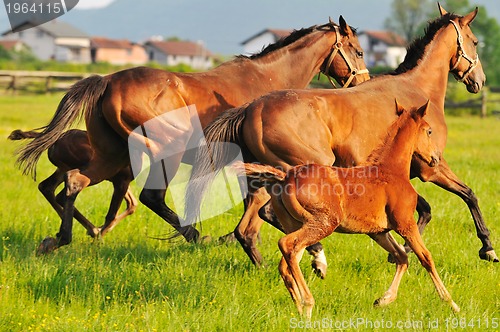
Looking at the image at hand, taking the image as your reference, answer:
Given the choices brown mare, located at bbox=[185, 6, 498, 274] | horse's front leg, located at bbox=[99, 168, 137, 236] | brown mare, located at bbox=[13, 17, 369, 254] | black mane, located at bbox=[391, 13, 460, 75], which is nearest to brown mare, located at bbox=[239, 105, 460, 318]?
brown mare, located at bbox=[185, 6, 498, 274]

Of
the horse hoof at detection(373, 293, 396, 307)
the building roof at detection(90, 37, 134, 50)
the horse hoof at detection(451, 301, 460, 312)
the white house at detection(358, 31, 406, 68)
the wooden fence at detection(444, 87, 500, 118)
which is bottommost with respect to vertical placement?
the building roof at detection(90, 37, 134, 50)

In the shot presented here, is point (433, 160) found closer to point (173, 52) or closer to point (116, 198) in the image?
point (116, 198)

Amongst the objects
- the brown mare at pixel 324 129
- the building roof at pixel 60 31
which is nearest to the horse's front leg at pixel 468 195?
the brown mare at pixel 324 129

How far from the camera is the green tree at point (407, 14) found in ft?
292

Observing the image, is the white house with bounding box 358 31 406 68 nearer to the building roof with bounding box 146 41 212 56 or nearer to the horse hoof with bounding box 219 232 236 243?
the building roof with bounding box 146 41 212 56

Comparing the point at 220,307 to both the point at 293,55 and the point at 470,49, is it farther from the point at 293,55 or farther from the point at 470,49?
the point at 470,49

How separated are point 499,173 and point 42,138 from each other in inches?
305

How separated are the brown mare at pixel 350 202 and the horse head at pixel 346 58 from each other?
7.96 feet

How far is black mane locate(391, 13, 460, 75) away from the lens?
7.46m

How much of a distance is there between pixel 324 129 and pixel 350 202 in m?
1.22

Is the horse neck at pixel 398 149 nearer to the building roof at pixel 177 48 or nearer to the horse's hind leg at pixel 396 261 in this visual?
the horse's hind leg at pixel 396 261

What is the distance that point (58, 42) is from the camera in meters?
116

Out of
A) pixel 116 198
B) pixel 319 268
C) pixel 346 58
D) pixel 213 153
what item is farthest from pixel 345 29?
pixel 116 198

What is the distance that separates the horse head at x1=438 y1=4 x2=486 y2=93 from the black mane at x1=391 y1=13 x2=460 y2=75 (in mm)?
118
